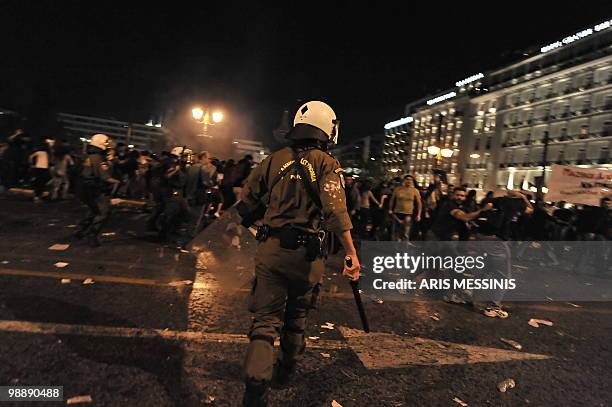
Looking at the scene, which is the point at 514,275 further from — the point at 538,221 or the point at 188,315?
the point at 188,315

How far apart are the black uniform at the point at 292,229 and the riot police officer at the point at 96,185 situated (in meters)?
5.17

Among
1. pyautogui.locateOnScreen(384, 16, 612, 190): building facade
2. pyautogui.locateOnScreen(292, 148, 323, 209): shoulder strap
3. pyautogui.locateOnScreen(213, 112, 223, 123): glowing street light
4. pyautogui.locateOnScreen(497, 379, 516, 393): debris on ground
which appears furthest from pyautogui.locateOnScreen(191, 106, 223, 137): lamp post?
pyautogui.locateOnScreen(384, 16, 612, 190): building facade

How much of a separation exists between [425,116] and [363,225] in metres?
102

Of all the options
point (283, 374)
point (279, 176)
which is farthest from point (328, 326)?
point (279, 176)

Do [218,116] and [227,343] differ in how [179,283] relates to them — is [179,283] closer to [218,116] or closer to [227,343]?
[227,343]

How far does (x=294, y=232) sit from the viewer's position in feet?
9.45

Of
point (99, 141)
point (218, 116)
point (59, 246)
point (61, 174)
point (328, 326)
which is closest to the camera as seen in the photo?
point (328, 326)

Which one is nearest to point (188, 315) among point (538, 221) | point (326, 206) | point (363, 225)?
point (326, 206)

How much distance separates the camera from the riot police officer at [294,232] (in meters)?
2.79

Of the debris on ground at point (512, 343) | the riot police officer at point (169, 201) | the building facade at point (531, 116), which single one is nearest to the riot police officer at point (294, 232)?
the debris on ground at point (512, 343)

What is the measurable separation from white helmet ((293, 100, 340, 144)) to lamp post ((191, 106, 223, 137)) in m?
15.2

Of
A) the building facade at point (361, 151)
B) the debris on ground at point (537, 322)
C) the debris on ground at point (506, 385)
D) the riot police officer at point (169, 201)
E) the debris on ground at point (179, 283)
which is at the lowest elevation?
the debris on ground at point (537, 322)

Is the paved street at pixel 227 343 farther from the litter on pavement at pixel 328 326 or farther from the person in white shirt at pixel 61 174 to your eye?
the person in white shirt at pixel 61 174

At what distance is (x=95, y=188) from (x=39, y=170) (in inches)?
239
